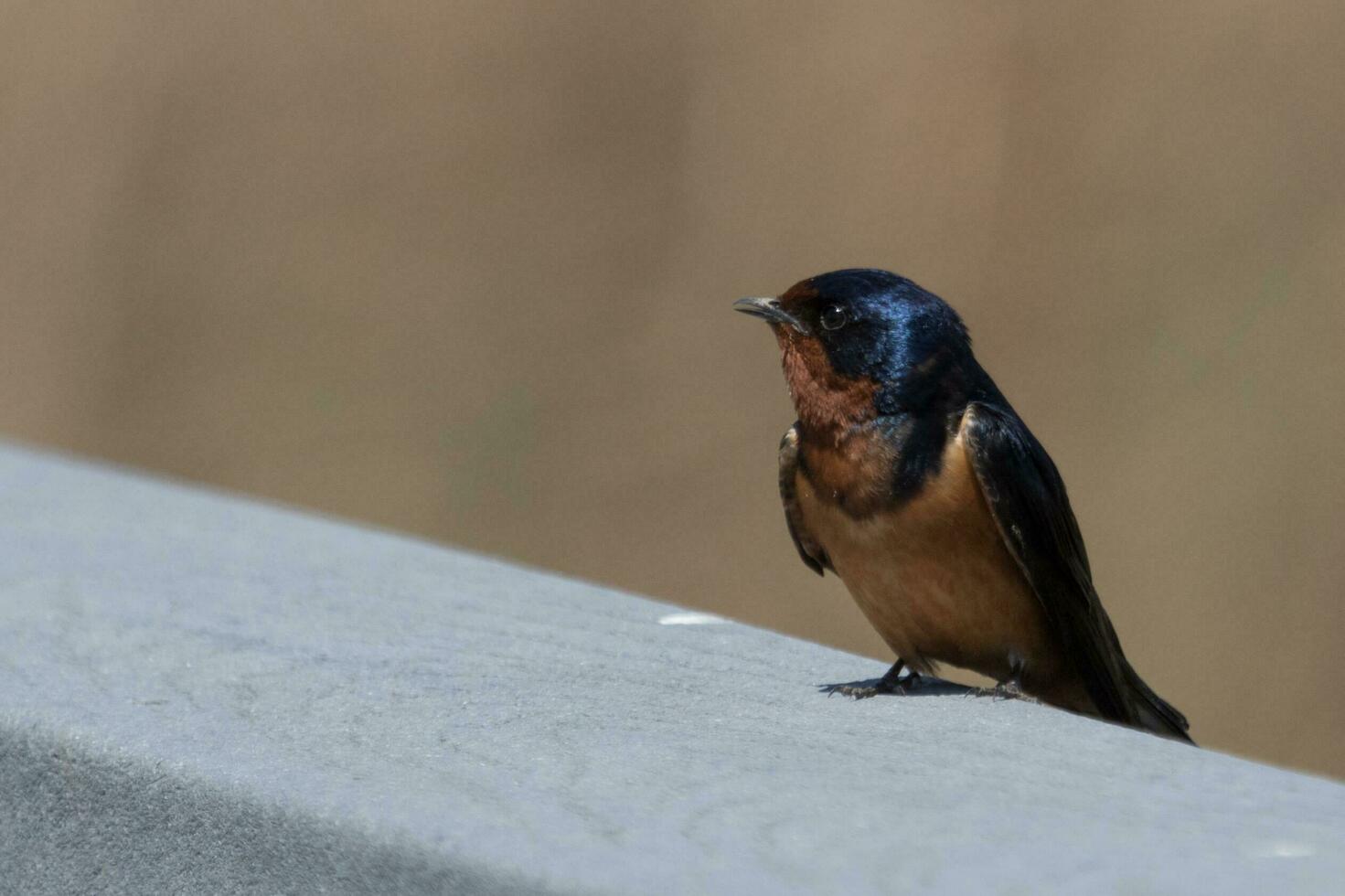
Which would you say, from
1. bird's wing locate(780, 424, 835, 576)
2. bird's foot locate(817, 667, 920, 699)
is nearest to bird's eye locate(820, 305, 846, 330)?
bird's wing locate(780, 424, 835, 576)

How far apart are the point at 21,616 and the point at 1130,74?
5.53 meters

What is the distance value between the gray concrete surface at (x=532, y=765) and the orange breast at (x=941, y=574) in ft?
0.65

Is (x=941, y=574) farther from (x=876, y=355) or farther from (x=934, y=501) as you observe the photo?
(x=876, y=355)

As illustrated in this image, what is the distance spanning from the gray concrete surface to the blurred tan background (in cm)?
427

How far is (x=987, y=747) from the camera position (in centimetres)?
202

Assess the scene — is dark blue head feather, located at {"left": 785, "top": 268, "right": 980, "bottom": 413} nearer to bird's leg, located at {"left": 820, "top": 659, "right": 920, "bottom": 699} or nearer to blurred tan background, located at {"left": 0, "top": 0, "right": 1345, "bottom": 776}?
bird's leg, located at {"left": 820, "top": 659, "right": 920, "bottom": 699}

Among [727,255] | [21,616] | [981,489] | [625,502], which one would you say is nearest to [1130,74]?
[727,255]

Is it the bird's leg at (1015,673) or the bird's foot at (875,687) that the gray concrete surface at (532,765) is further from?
the bird's leg at (1015,673)

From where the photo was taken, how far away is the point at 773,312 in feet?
10.2

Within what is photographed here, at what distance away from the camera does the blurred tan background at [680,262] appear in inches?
270

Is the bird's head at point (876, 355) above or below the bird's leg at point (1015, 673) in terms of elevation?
above

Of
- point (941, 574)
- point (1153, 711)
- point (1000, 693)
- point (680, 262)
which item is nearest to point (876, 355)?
point (941, 574)

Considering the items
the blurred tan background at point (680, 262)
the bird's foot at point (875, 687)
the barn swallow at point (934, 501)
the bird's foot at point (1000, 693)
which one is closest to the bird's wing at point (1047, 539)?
the barn swallow at point (934, 501)

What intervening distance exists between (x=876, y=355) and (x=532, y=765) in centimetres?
118
